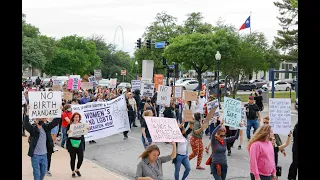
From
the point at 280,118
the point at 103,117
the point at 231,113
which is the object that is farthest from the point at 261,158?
the point at 103,117

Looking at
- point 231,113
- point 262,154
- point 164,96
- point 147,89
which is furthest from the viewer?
point 147,89

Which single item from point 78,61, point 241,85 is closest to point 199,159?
point 241,85

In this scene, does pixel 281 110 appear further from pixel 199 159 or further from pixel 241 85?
pixel 241 85

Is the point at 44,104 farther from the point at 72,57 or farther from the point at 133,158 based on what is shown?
the point at 72,57

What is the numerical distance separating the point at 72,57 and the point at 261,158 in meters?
73.7

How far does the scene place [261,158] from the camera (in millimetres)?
7848

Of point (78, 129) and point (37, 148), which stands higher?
point (78, 129)

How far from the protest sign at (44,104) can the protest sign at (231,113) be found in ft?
13.3

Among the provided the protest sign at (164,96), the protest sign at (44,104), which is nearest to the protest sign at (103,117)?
the protest sign at (44,104)

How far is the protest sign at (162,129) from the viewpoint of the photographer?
8375mm
